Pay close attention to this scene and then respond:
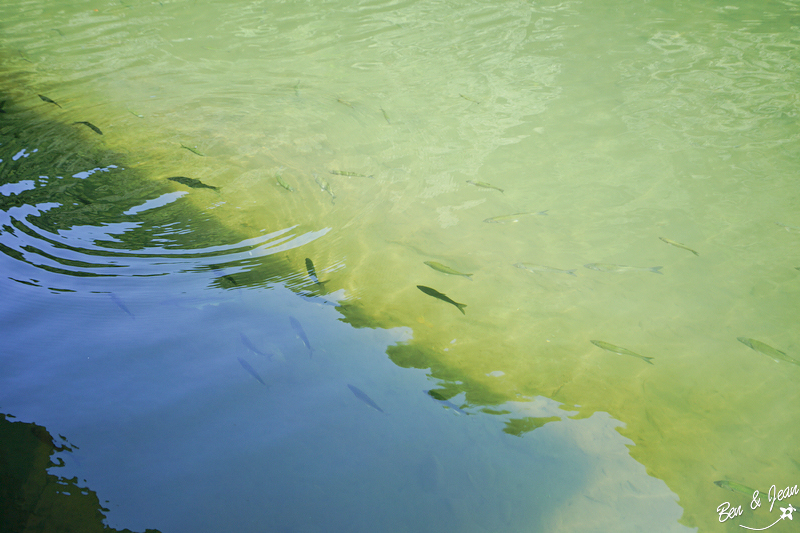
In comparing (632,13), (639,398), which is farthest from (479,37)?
(639,398)

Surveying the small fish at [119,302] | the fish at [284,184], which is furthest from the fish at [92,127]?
the small fish at [119,302]

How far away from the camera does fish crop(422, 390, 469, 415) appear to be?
6.55ft

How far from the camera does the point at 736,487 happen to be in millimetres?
1822

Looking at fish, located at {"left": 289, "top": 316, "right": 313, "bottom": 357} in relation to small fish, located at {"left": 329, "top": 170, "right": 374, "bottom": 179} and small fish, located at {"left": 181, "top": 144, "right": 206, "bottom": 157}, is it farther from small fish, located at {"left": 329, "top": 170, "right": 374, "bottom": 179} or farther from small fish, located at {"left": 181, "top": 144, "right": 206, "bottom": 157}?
small fish, located at {"left": 181, "top": 144, "right": 206, "bottom": 157}

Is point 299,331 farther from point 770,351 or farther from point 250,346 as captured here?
point 770,351

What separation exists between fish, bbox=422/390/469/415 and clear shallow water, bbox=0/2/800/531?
36 millimetres

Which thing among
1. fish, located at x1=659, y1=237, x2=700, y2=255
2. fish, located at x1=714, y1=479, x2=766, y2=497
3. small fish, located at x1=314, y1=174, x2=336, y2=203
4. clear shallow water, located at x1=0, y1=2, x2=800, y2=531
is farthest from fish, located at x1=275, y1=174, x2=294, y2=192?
fish, located at x1=714, y1=479, x2=766, y2=497

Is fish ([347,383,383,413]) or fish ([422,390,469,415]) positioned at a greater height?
fish ([347,383,383,413])

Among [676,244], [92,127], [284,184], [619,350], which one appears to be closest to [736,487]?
[619,350]

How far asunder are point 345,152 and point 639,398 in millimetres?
2990

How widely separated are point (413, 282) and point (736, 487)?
1771 mm

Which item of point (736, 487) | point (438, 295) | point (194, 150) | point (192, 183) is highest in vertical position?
point (194, 150)

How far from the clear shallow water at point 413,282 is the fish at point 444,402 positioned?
36 millimetres

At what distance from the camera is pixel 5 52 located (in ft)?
20.4
